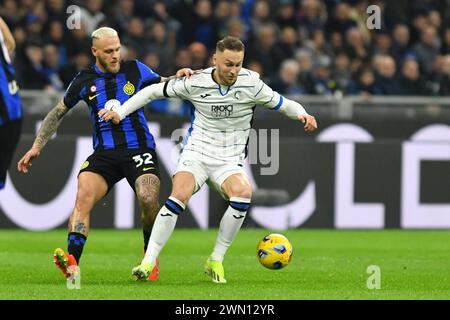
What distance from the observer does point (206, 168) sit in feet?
34.0

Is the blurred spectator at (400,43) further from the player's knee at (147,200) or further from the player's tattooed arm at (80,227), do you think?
the player's tattooed arm at (80,227)

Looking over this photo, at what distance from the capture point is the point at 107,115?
10.0 metres

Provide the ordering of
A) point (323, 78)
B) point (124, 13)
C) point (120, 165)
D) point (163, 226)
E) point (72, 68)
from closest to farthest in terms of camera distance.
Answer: point (163, 226) < point (120, 165) < point (72, 68) < point (124, 13) < point (323, 78)

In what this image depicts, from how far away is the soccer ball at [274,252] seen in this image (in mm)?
10258

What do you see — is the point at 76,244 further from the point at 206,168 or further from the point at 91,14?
the point at 91,14

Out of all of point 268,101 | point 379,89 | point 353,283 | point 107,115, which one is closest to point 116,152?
point 107,115

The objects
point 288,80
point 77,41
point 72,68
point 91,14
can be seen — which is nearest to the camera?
point 72,68

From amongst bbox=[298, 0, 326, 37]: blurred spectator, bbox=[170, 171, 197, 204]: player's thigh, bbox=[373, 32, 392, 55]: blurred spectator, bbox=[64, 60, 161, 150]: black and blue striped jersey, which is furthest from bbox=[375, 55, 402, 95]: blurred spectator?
bbox=[170, 171, 197, 204]: player's thigh

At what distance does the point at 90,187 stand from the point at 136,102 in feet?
2.71

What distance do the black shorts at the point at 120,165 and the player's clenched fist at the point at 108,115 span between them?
44cm

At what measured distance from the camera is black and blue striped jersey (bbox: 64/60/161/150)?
10594 millimetres

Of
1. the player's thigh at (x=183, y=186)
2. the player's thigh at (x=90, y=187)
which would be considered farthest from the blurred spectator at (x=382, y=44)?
the player's thigh at (x=90, y=187)

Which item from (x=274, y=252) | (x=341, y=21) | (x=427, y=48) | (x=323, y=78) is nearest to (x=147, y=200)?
(x=274, y=252)
